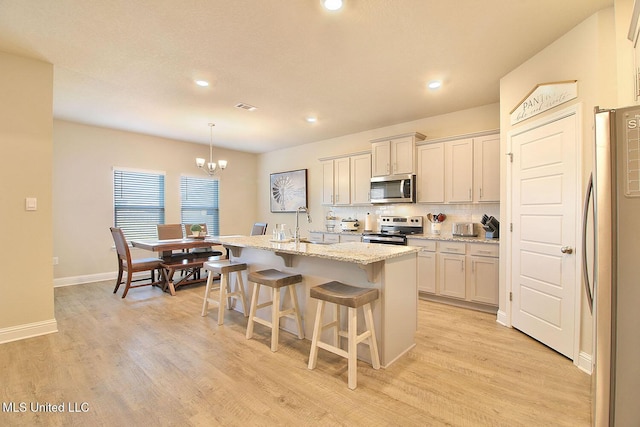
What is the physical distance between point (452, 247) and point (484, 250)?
37 cm

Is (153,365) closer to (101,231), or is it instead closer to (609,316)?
(609,316)

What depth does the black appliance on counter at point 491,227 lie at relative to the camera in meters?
3.68

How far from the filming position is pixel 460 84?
11.1 ft

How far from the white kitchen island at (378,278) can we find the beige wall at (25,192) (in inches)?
81.1

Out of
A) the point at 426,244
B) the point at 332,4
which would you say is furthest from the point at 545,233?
the point at 332,4

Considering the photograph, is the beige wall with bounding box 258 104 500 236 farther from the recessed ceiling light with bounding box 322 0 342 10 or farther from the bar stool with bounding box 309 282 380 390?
the recessed ceiling light with bounding box 322 0 342 10

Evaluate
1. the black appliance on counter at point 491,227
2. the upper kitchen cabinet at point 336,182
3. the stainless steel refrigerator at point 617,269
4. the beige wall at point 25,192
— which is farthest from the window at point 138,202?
the stainless steel refrigerator at point 617,269

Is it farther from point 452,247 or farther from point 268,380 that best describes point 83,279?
point 452,247

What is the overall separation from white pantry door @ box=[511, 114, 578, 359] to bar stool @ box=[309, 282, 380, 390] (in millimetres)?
1607

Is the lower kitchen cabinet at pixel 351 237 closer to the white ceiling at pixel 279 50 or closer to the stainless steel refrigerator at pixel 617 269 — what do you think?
the white ceiling at pixel 279 50

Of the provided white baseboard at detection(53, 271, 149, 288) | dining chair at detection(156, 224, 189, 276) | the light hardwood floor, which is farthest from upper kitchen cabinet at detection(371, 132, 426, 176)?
white baseboard at detection(53, 271, 149, 288)

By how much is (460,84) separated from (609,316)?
2.89 meters

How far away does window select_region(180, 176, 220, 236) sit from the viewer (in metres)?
6.16

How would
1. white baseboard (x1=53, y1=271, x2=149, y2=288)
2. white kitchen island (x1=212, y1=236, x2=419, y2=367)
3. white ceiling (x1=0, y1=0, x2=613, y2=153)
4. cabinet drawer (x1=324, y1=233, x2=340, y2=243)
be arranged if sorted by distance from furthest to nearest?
cabinet drawer (x1=324, y1=233, x2=340, y2=243) < white baseboard (x1=53, y1=271, x2=149, y2=288) < white kitchen island (x1=212, y1=236, x2=419, y2=367) < white ceiling (x1=0, y1=0, x2=613, y2=153)
